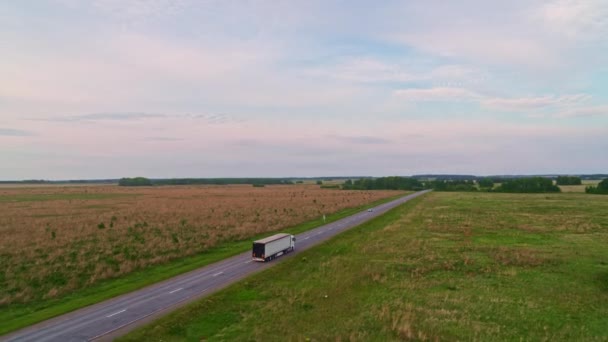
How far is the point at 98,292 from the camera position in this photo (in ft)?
Answer: 77.0

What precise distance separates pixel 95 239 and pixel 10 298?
1745cm

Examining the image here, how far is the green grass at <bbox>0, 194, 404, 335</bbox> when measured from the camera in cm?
1917

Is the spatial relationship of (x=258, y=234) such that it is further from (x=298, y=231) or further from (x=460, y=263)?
(x=460, y=263)

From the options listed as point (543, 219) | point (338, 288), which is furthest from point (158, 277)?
point (543, 219)

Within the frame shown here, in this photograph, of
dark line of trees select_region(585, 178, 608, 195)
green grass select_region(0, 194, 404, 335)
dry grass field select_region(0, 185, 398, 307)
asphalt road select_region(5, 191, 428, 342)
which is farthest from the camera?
dark line of trees select_region(585, 178, 608, 195)

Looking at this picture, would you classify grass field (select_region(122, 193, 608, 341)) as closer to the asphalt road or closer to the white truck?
the asphalt road

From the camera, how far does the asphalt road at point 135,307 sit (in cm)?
1692

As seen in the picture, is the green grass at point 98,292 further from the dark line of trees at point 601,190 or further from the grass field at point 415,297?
the dark line of trees at point 601,190

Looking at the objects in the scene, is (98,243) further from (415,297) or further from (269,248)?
(415,297)

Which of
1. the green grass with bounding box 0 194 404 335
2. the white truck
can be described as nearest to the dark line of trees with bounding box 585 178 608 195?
the white truck

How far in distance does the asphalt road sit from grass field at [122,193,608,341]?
4.40ft


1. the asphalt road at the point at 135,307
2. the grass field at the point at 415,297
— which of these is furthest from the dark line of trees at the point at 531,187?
the asphalt road at the point at 135,307

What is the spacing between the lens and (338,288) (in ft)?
77.4

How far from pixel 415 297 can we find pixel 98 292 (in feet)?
68.1
